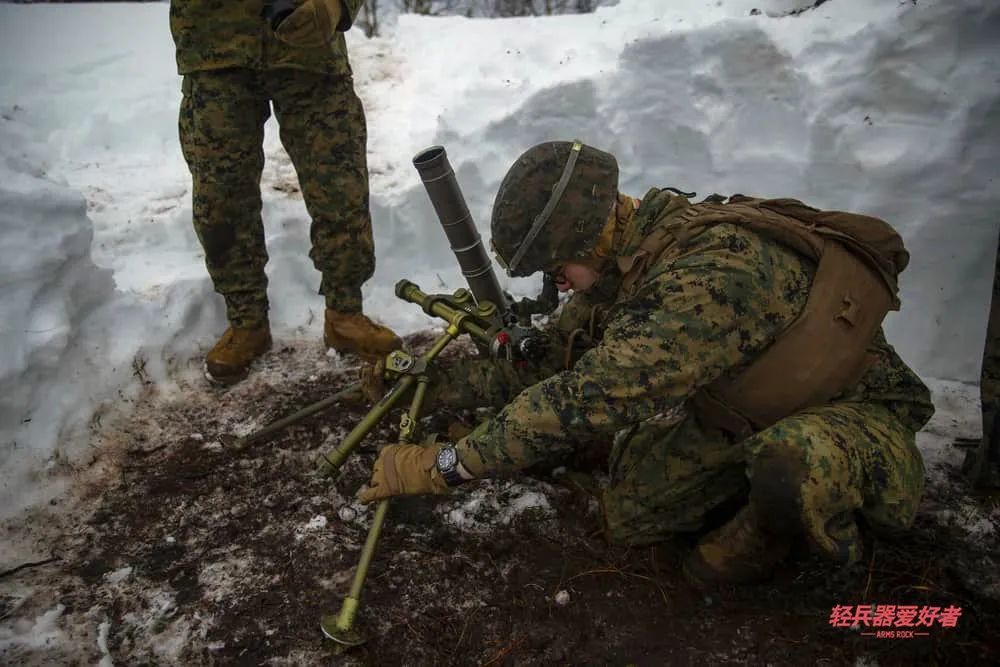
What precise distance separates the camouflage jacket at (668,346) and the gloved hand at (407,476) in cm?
14

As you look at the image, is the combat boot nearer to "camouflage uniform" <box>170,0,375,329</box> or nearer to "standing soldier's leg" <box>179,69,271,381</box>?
"camouflage uniform" <box>170,0,375,329</box>

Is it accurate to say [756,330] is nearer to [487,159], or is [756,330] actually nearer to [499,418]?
[499,418]

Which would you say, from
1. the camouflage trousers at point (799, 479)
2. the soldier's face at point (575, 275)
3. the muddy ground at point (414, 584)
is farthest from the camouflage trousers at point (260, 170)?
the camouflage trousers at point (799, 479)

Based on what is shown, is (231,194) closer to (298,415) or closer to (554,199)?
(298,415)

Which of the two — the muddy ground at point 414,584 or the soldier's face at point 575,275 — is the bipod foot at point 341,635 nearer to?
the muddy ground at point 414,584

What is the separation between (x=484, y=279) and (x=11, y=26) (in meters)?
5.63

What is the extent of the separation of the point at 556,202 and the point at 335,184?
1.52 m

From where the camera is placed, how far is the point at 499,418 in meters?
2.10

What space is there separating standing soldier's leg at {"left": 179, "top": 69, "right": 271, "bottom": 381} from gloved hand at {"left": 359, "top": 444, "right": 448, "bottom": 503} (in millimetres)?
1448

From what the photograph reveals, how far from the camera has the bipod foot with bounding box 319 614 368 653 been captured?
2045 millimetres

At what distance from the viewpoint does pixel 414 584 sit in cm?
232

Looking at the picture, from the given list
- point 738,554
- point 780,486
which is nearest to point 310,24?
point 780,486

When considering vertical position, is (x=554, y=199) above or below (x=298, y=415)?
above

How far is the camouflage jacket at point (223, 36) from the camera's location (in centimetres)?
277
